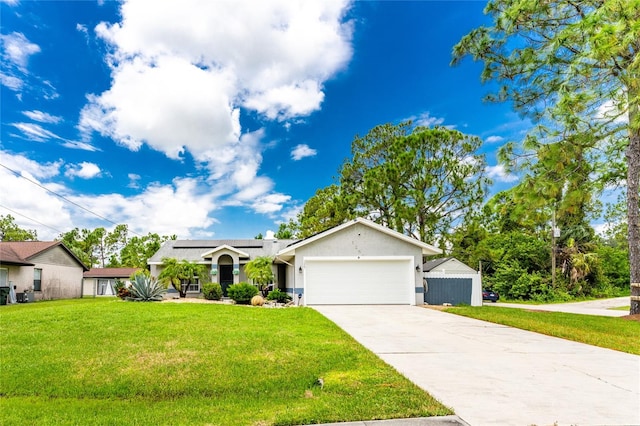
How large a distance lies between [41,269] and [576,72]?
30.4 meters

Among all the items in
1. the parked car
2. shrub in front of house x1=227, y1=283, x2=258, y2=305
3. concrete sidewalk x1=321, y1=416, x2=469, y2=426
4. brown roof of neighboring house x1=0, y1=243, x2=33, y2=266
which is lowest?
the parked car

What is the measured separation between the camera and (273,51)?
46.7 ft

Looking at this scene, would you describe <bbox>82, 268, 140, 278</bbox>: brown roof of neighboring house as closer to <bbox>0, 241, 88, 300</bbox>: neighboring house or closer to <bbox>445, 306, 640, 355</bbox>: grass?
<bbox>0, 241, 88, 300</bbox>: neighboring house

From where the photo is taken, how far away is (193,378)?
5445 mm

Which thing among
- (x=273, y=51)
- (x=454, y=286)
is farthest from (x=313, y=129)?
(x=454, y=286)

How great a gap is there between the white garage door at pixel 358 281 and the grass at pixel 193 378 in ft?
27.3

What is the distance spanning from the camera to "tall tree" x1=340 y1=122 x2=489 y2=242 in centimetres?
2309

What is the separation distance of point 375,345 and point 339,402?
11.3 ft

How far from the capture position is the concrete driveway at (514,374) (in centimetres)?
396

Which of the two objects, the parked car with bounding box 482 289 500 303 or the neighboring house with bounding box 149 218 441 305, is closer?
the neighboring house with bounding box 149 218 441 305

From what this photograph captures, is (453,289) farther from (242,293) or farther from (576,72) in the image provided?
(576,72)

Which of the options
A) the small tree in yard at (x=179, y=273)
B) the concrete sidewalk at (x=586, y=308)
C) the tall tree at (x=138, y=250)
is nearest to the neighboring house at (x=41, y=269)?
the tall tree at (x=138, y=250)

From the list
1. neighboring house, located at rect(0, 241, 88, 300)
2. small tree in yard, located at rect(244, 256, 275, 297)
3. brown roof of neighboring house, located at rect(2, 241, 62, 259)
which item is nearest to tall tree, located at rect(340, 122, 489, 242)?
small tree in yard, located at rect(244, 256, 275, 297)

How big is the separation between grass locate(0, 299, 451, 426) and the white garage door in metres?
8.31
